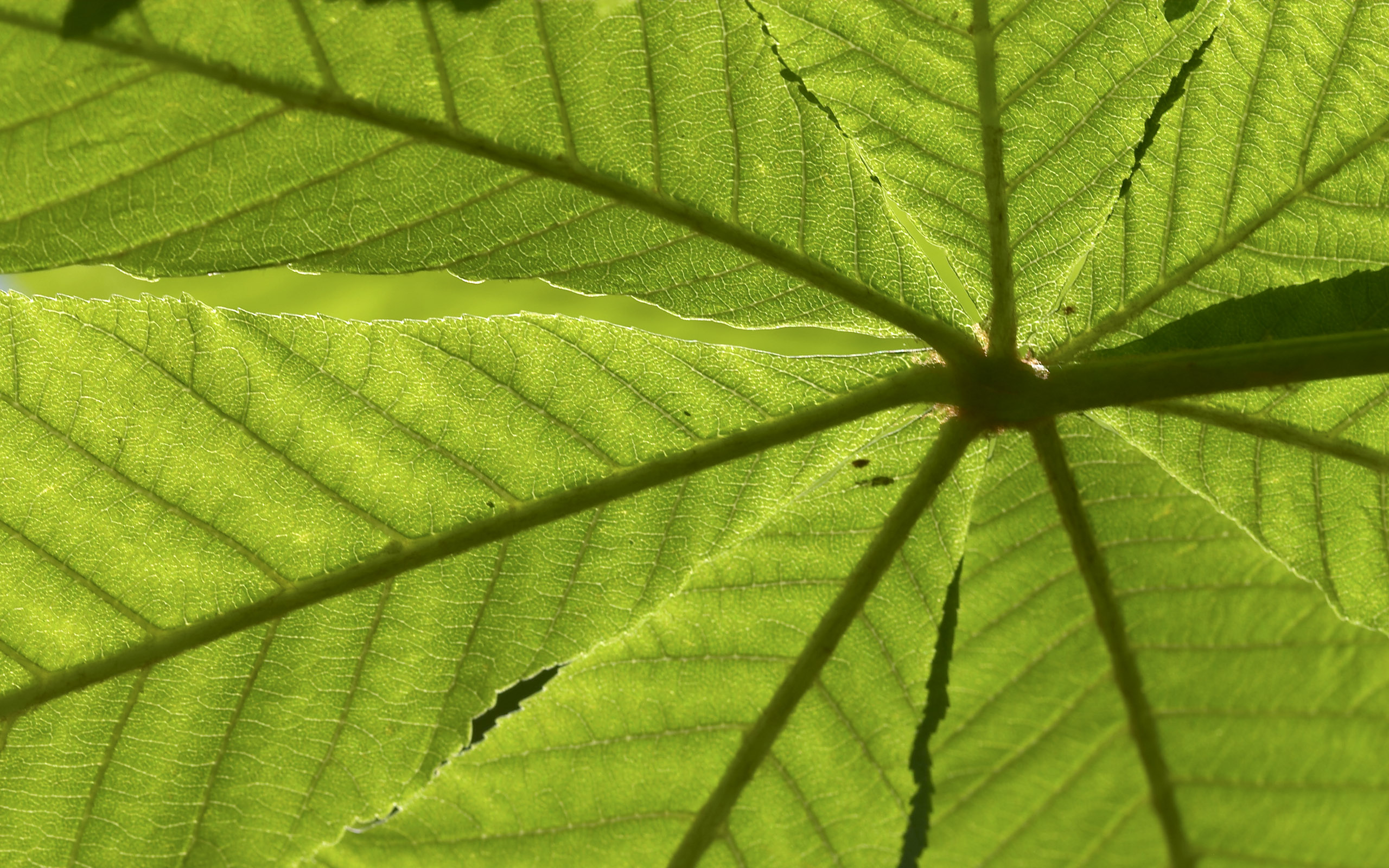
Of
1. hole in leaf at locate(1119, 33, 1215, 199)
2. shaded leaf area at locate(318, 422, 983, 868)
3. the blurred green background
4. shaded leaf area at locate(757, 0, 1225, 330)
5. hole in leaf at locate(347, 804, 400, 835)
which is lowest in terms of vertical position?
hole in leaf at locate(347, 804, 400, 835)

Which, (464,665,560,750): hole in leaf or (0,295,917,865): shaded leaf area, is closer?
(0,295,917,865): shaded leaf area

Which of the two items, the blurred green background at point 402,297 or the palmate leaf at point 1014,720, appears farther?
the blurred green background at point 402,297

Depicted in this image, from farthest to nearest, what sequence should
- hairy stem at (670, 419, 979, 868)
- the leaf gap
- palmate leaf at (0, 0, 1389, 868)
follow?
the leaf gap → hairy stem at (670, 419, 979, 868) → palmate leaf at (0, 0, 1389, 868)

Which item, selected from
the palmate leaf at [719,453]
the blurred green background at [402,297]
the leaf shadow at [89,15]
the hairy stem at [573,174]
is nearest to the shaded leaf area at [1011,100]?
the palmate leaf at [719,453]

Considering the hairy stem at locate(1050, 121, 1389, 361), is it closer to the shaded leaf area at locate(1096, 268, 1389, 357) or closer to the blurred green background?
the shaded leaf area at locate(1096, 268, 1389, 357)

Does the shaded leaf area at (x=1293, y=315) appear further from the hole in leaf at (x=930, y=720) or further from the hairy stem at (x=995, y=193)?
the hole in leaf at (x=930, y=720)

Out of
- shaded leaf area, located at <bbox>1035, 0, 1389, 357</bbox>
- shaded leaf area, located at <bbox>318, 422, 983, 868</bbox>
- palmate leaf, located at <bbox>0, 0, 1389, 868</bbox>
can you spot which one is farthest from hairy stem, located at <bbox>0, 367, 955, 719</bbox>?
shaded leaf area, located at <bbox>1035, 0, 1389, 357</bbox>

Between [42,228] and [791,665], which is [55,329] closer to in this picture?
[42,228]

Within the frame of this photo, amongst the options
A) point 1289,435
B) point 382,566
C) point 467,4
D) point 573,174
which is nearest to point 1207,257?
point 1289,435
